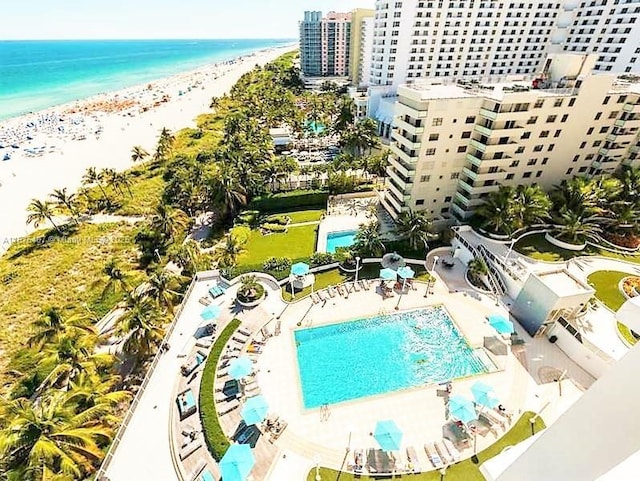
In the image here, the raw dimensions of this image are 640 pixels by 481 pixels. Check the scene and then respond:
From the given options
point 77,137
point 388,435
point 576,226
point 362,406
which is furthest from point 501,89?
point 77,137

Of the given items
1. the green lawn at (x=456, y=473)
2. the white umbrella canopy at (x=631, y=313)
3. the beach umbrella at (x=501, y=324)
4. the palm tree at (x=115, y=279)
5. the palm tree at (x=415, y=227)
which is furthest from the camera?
the palm tree at (x=415, y=227)

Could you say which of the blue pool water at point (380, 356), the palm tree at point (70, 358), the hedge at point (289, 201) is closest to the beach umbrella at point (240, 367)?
the blue pool water at point (380, 356)

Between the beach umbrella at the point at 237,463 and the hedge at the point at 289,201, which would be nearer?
the beach umbrella at the point at 237,463

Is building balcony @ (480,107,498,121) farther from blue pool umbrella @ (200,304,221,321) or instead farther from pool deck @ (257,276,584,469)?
blue pool umbrella @ (200,304,221,321)

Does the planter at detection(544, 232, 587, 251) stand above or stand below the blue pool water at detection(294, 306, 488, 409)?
above

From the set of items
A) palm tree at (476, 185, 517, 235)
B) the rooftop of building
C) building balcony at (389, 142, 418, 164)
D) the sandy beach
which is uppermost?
the rooftop of building

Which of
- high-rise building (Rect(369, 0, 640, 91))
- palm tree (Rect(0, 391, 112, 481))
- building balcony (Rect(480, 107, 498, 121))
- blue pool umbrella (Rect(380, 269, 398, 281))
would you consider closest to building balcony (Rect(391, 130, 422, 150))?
building balcony (Rect(480, 107, 498, 121))

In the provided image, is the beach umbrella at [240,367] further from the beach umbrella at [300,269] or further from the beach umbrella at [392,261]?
the beach umbrella at [392,261]
